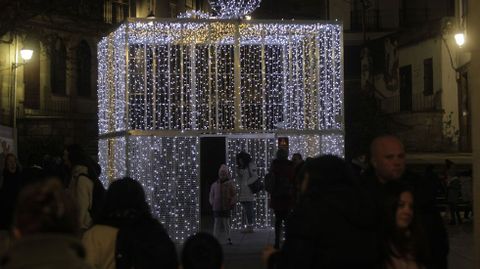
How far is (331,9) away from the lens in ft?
152

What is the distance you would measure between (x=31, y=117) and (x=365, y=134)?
14288 millimetres

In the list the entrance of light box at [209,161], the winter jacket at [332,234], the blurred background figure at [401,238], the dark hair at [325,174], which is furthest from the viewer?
the entrance of light box at [209,161]

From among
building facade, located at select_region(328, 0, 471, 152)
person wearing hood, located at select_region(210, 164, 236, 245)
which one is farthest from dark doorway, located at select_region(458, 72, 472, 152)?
person wearing hood, located at select_region(210, 164, 236, 245)

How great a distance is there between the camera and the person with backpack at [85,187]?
9.79 metres

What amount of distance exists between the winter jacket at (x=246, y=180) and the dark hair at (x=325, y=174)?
536 inches

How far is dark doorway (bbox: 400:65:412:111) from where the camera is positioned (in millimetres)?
38375

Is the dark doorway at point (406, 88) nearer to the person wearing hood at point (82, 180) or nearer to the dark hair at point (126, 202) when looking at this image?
the person wearing hood at point (82, 180)

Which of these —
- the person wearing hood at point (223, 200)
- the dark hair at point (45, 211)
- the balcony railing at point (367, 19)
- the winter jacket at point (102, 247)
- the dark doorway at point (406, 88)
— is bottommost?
the person wearing hood at point (223, 200)

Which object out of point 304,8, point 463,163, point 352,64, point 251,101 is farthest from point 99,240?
point 304,8

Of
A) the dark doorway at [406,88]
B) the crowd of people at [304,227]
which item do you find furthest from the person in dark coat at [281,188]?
the dark doorway at [406,88]

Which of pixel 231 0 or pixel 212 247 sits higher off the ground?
pixel 231 0

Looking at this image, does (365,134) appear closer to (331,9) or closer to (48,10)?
(331,9)

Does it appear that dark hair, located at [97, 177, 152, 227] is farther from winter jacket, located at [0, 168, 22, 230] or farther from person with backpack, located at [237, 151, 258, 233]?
person with backpack, located at [237, 151, 258, 233]

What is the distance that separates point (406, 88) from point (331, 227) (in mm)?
35284
